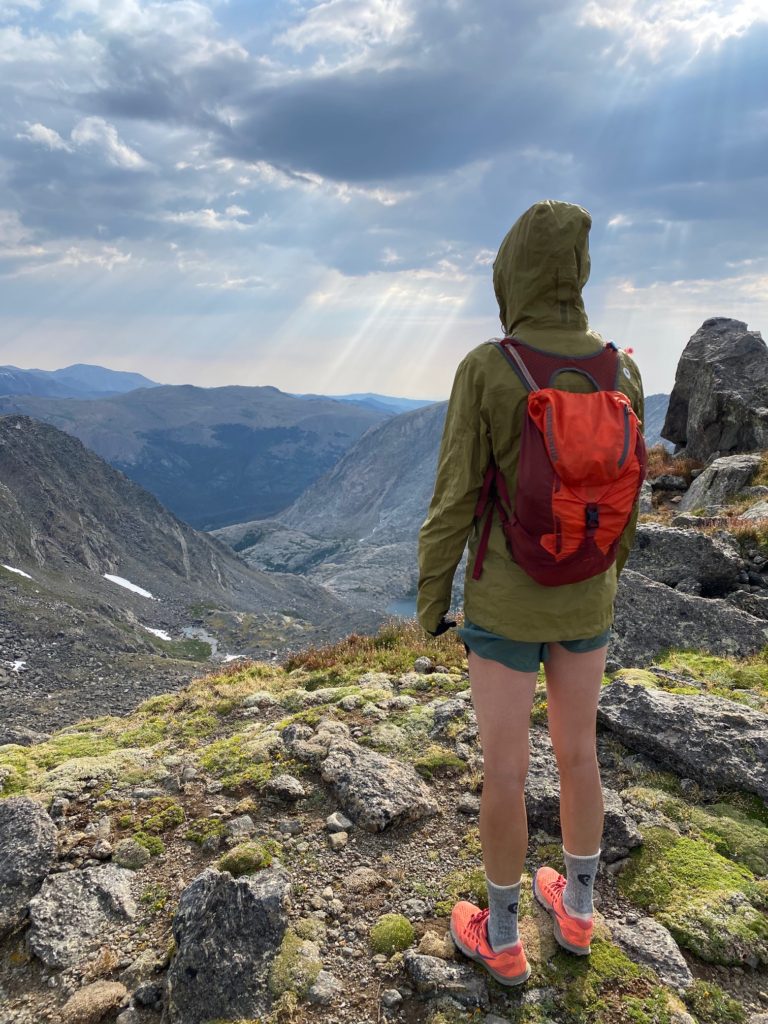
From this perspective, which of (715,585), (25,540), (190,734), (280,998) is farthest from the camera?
(25,540)

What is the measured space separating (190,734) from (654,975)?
246 inches

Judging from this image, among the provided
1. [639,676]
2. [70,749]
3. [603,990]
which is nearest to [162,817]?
[70,749]

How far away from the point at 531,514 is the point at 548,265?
4.58 feet


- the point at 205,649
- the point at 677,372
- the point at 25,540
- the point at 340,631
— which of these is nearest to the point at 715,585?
the point at 677,372

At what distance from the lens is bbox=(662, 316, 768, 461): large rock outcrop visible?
2380 centimetres

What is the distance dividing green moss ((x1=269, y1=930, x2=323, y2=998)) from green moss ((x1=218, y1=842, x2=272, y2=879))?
0.75 meters

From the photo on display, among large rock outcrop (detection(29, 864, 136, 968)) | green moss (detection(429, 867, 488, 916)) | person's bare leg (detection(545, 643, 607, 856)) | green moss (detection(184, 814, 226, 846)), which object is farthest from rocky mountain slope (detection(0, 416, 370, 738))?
person's bare leg (detection(545, 643, 607, 856))

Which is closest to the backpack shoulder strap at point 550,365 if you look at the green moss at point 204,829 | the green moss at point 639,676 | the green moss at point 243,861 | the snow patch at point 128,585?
the green moss at point 243,861

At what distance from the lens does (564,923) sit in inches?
154

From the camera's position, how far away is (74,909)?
449 centimetres

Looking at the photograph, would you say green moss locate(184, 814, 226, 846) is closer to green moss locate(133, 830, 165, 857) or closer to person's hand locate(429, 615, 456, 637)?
green moss locate(133, 830, 165, 857)

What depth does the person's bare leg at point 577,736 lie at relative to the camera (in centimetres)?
342

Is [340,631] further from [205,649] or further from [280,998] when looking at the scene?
[280,998]

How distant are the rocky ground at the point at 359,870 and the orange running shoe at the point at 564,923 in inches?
3.8
